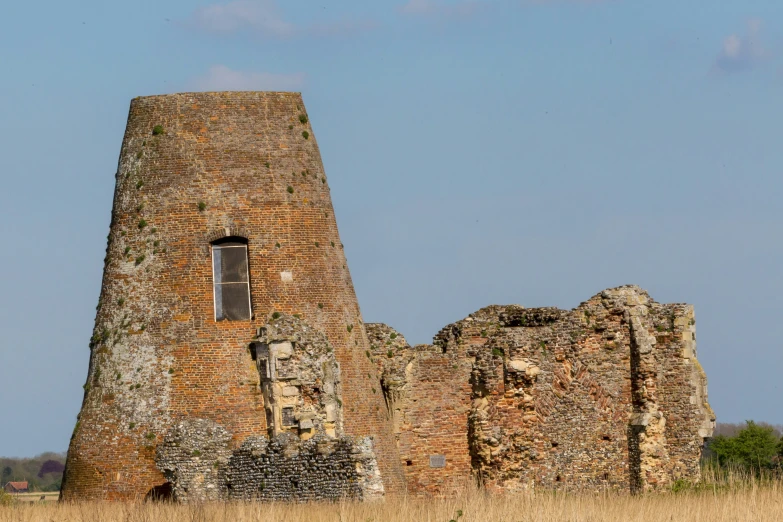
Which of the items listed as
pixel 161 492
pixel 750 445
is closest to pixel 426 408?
pixel 161 492

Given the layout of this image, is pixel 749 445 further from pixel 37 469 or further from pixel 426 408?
pixel 37 469

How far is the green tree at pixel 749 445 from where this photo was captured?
145 feet

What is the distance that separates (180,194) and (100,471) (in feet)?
14.7

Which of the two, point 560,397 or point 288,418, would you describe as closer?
point 288,418

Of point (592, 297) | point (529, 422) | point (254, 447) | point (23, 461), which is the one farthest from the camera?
point (23, 461)

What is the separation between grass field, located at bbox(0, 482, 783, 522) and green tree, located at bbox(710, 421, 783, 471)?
21642 millimetres

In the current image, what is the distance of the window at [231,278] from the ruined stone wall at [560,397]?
386 cm

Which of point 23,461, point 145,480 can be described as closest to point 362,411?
point 145,480

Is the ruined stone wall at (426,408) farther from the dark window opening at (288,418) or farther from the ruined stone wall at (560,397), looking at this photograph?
the dark window opening at (288,418)

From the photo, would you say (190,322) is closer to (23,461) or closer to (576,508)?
(576,508)

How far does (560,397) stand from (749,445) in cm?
1770

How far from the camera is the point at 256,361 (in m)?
24.6

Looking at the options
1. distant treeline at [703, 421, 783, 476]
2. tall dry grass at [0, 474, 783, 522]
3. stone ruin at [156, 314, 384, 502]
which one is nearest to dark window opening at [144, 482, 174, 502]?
stone ruin at [156, 314, 384, 502]

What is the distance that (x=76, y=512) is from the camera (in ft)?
71.0
